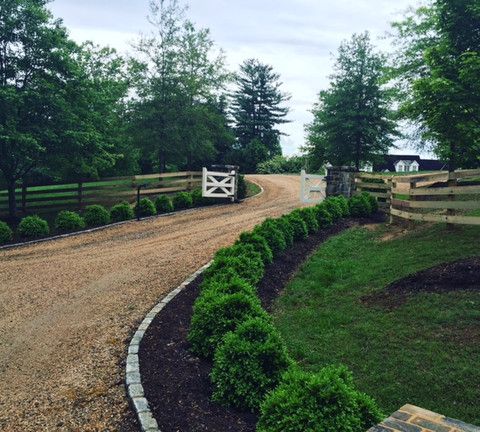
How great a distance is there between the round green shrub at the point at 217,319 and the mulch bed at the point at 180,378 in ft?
0.63

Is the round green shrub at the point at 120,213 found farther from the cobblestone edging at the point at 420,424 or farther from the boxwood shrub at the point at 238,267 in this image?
the cobblestone edging at the point at 420,424

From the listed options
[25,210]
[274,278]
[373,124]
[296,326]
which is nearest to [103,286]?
[274,278]

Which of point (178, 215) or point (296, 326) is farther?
point (178, 215)

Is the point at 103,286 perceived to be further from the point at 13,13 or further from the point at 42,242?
the point at 13,13

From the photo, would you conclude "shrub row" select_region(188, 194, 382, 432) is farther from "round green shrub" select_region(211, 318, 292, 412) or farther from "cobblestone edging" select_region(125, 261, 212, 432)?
"cobblestone edging" select_region(125, 261, 212, 432)

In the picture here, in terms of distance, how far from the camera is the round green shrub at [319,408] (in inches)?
150

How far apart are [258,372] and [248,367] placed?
0.12 meters

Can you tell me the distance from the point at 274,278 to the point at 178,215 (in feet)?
31.9

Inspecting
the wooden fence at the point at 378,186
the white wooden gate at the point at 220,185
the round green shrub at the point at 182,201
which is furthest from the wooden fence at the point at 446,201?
the round green shrub at the point at 182,201

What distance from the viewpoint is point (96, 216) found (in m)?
16.9

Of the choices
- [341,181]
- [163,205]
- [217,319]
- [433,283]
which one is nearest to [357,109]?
[341,181]

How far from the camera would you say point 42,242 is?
14.8 m

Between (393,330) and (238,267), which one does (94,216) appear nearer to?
(238,267)

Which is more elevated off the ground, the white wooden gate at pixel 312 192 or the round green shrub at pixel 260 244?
the white wooden gate at pixel 312 192
